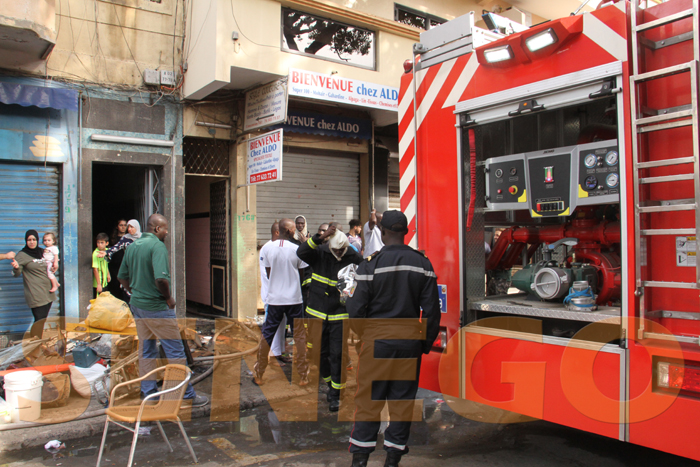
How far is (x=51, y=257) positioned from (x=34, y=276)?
37 centimetres

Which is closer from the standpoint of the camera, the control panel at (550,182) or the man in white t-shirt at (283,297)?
the control panel at (550,182)

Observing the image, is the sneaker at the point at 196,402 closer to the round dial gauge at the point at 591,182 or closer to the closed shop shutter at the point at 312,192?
the round dial gauge at the point at 591,182

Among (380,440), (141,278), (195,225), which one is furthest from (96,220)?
(380,440)

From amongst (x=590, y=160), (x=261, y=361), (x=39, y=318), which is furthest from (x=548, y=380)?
(x=39, y=318)

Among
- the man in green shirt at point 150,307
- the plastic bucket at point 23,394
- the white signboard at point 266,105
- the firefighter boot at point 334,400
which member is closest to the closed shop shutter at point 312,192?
the white signboard at point 266,105

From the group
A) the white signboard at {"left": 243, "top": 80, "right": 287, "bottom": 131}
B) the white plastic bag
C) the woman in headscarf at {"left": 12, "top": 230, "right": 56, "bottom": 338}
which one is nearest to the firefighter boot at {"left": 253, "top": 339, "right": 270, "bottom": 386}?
the white plastic bag

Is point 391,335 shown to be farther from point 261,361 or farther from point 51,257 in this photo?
point 51,257

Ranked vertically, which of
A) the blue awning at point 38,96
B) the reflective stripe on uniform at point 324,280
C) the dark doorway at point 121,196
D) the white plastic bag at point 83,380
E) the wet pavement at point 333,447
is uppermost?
the blue awning at point 38,96

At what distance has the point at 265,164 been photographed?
9016 mm

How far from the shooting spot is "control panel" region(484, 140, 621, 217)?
10.7 ft

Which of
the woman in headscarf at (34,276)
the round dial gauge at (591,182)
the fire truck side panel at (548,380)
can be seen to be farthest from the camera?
the woman in headscarf at (34,276)

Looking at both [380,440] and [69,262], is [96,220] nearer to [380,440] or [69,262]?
[69,262]

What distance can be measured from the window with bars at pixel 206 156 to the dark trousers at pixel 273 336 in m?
4.72

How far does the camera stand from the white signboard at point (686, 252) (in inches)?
109
